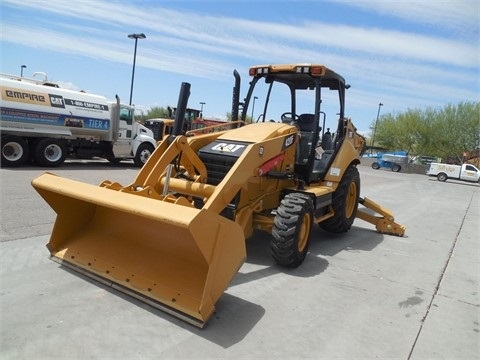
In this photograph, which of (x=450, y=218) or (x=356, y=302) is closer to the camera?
(x=356, y=302)

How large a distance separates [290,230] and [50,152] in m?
11.5

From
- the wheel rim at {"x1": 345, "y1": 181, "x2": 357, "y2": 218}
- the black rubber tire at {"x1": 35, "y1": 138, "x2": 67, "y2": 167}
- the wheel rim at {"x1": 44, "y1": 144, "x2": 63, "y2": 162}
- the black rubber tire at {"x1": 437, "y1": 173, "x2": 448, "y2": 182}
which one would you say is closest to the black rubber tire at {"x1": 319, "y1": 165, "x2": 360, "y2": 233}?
the wheel rim at {"x1": 345, "y1": 181, "x2": 357, "y2": 218}

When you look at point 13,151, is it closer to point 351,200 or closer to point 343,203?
point 351,200

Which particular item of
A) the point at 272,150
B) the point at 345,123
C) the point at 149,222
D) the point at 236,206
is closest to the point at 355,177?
the point at 345,123

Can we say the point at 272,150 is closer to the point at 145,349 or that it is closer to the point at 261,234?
the point at 261,234

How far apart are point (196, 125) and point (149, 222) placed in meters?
19.0

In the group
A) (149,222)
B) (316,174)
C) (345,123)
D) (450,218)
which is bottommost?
(450,218)

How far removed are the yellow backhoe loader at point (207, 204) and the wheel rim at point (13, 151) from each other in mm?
9301

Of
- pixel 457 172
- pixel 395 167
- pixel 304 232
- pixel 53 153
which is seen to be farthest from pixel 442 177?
pixel 304 232

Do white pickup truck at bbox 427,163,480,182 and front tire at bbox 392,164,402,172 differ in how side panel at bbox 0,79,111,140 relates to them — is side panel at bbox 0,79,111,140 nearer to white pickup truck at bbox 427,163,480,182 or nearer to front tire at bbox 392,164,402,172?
white pickup truck at bbox 427,163,480,182

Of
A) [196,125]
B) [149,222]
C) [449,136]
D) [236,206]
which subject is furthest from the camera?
[449,136]

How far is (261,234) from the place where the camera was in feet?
21.7

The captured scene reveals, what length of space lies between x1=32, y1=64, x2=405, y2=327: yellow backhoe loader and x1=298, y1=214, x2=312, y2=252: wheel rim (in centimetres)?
1

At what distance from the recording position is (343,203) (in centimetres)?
681
